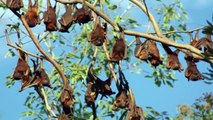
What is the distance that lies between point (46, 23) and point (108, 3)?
5775 millimetres

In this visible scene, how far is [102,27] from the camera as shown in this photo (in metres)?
5.36

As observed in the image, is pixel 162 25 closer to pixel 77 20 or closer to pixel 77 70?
pixel 77 70

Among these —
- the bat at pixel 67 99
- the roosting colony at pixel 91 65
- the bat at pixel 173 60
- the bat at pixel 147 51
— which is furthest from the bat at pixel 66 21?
the bat at pixel 173 60

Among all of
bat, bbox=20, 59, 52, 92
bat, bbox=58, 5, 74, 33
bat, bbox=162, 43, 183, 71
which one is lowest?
bat, bbox=20, 59, 52, 92

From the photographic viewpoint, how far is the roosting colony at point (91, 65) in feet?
16.7

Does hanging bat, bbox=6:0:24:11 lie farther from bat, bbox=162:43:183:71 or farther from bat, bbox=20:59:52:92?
bat, bbox=162:43:183:71

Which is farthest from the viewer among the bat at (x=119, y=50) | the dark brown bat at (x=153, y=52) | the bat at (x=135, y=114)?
the bat at (x=135, y=114)

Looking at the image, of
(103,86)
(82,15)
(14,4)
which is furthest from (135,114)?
(14,4)

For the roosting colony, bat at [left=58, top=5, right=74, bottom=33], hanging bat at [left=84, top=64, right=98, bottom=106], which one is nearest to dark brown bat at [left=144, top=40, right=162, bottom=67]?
the roosting colony

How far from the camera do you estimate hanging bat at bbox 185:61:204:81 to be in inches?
213

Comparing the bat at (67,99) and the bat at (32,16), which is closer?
the bat at (32,16)

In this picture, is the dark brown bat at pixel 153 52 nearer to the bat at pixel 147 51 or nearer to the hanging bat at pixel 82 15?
the bat at pixel 147 51

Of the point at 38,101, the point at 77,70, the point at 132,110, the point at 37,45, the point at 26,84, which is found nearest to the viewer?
the point at 37,45

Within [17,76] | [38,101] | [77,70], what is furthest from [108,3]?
[17,76]
